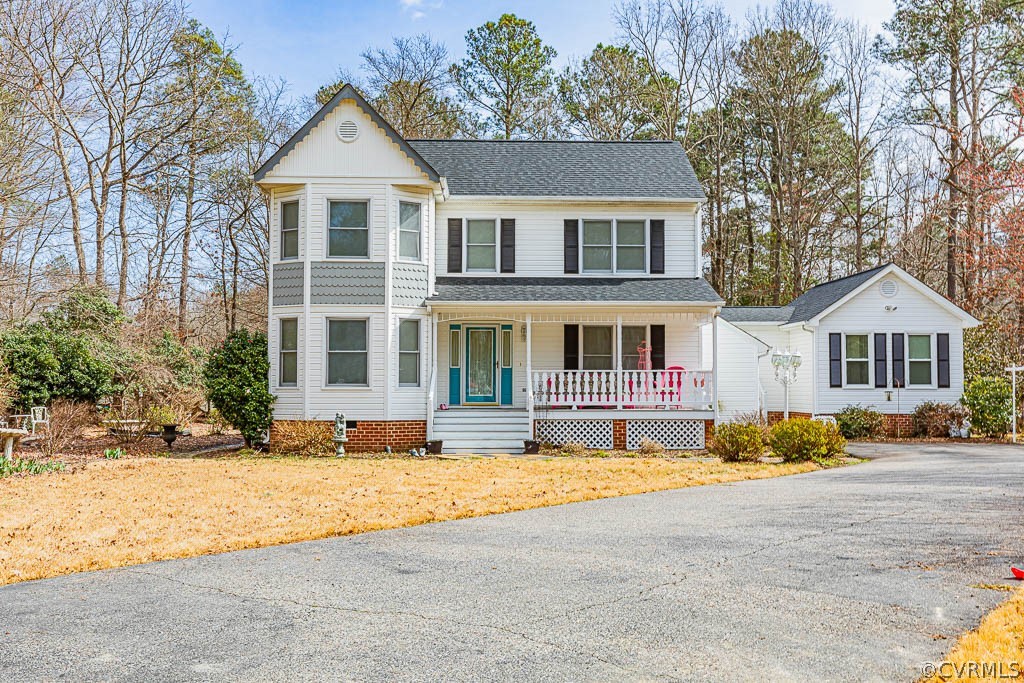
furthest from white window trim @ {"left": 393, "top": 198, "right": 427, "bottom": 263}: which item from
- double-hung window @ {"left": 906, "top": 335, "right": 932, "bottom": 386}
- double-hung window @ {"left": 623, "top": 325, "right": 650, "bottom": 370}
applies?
double-hung window @ {"left": 906, "top": 335, "right": 932, "bottom": 386}

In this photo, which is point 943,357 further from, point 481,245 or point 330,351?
point 330,351

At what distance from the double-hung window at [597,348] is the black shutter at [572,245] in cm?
156

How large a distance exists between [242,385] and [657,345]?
977 cm

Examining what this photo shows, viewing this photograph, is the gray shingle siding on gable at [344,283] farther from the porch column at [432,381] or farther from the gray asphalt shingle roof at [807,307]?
the gray asphalt shingle roof at [807,307]

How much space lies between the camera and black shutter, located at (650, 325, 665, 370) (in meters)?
21.0

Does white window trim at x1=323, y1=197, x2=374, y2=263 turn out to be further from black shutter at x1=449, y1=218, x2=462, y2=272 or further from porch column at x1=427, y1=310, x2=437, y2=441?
black shutter at x1=449, y1=218, x2=462, y2=272

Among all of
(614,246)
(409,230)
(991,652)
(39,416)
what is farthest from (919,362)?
(39,416)

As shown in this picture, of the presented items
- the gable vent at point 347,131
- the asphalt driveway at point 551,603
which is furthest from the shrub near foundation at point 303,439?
the asphalt driveway at point 551,603

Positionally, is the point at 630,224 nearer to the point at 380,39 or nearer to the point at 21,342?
the point at 21,342

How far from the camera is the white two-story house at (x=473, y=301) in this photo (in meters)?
18.8

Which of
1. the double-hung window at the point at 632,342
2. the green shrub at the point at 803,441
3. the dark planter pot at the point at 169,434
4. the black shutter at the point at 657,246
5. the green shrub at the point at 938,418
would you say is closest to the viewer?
the green shrub at the point at 803,441

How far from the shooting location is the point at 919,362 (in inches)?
909

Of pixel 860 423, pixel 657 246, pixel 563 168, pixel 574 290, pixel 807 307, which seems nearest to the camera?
pixel 574 290

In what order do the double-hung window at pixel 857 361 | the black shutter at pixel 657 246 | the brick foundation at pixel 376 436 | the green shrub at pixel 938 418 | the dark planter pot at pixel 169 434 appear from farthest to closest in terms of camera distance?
the double-hung window at pixel 857 361, the green shrub at pixel 938 418, the black shutter at pixel 657 246, the dark planter pot at pixel 169 434, the brick foundation at pixel 376 436
